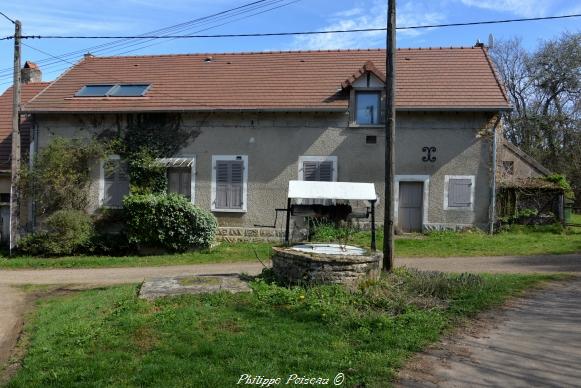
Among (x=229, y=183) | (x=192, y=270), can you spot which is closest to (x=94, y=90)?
(x=229, y=183)

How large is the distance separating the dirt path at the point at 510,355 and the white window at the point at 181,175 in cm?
1245

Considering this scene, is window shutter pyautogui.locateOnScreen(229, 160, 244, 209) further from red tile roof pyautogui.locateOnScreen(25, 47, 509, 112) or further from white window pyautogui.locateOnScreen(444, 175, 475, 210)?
white window pyautogui.locateOnScreen(444, 175, 475, 210)

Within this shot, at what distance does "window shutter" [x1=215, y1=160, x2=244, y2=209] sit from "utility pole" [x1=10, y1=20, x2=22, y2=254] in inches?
256

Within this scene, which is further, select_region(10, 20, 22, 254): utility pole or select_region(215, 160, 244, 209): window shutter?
select_region(215, 160, 244, 209): window shutter

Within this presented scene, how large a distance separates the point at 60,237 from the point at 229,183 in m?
5.52

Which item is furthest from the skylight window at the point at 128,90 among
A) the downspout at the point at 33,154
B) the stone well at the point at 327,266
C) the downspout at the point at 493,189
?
the stone well at the point at 327,266

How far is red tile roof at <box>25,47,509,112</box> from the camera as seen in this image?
1758cm

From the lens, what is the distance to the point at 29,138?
2008 cm

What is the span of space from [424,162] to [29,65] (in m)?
17.9

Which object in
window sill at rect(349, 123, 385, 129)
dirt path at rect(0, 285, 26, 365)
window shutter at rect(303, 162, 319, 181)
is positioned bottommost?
dirt path at rect(0, 285, 26, 365)

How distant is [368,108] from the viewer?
1753cm

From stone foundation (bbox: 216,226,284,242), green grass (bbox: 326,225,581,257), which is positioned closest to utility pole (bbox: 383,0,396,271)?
green grass (bbox: 326,225,581,257)

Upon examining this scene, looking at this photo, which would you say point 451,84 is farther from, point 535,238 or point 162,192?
point 162,192

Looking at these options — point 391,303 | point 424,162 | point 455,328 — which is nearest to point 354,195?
point 391,303
